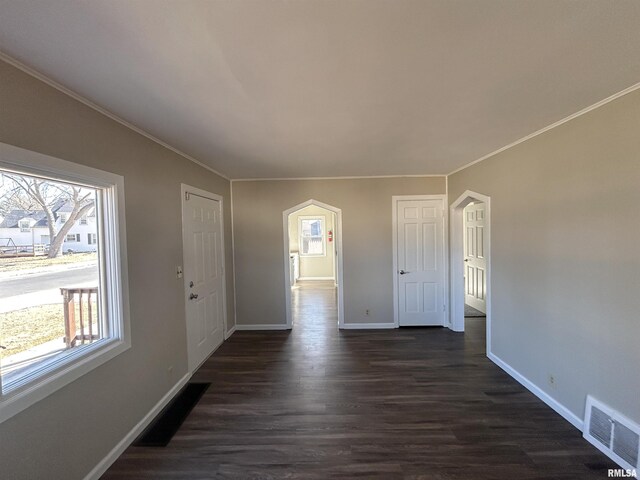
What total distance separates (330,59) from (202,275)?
299 centimetres

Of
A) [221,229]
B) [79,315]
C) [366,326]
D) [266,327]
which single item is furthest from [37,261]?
[366,326]

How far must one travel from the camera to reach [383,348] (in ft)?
12.8

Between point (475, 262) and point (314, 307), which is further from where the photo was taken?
point (314, 307)

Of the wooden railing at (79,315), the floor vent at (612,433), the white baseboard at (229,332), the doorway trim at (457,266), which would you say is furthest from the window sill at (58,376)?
the doorway trim at (457,266)

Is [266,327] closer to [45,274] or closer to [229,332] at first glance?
[229,332]

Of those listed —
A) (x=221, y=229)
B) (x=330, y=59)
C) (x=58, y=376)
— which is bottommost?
(x=58, y=376)

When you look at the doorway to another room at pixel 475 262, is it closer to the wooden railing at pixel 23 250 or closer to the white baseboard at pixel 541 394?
the white baseboard at pixel 541 394

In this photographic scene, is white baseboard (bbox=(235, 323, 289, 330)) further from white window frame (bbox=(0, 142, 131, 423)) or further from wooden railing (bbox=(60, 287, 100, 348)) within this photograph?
wooden railing (bbox=(60, 287, 100, 348))

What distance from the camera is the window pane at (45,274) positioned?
1491mm

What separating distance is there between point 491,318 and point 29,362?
4181mm

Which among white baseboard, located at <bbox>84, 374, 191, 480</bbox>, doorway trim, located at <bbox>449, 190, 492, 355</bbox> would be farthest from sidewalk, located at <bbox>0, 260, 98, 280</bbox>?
doorway trim, located at <bbox>449, 190, 492, 355</bbox>

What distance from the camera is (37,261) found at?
5.50ft

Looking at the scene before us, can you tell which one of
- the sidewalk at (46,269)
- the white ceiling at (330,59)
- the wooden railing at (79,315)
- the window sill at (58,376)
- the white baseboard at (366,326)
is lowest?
the white baseboard at (366,326)

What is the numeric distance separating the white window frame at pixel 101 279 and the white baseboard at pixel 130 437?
66 cm
